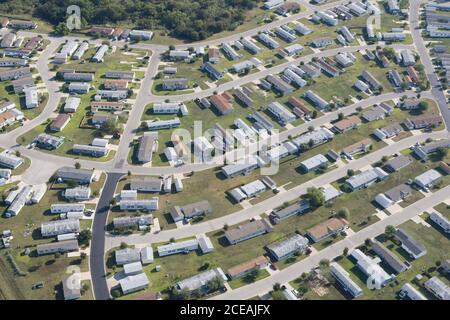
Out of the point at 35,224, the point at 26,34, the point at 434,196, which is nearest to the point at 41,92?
the point at 26,34

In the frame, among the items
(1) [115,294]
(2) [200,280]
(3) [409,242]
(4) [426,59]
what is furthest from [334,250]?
(4) [426,59]

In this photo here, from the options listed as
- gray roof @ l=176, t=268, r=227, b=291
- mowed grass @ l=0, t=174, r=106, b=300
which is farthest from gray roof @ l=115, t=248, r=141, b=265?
gray roof @ l=176, t=268, r=227, b=291

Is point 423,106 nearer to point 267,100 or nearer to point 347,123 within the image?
point 347,123

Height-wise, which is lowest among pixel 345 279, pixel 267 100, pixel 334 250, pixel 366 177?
pixel 345 279

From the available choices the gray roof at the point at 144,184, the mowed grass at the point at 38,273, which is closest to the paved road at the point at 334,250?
the mowed grass at the point at 38,273

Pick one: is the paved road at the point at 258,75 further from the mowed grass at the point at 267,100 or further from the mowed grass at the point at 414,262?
the mowed grass at the point at 414,262

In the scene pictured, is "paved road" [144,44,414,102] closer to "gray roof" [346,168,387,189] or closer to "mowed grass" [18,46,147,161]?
"mowed grass" [18,46,147,161]
